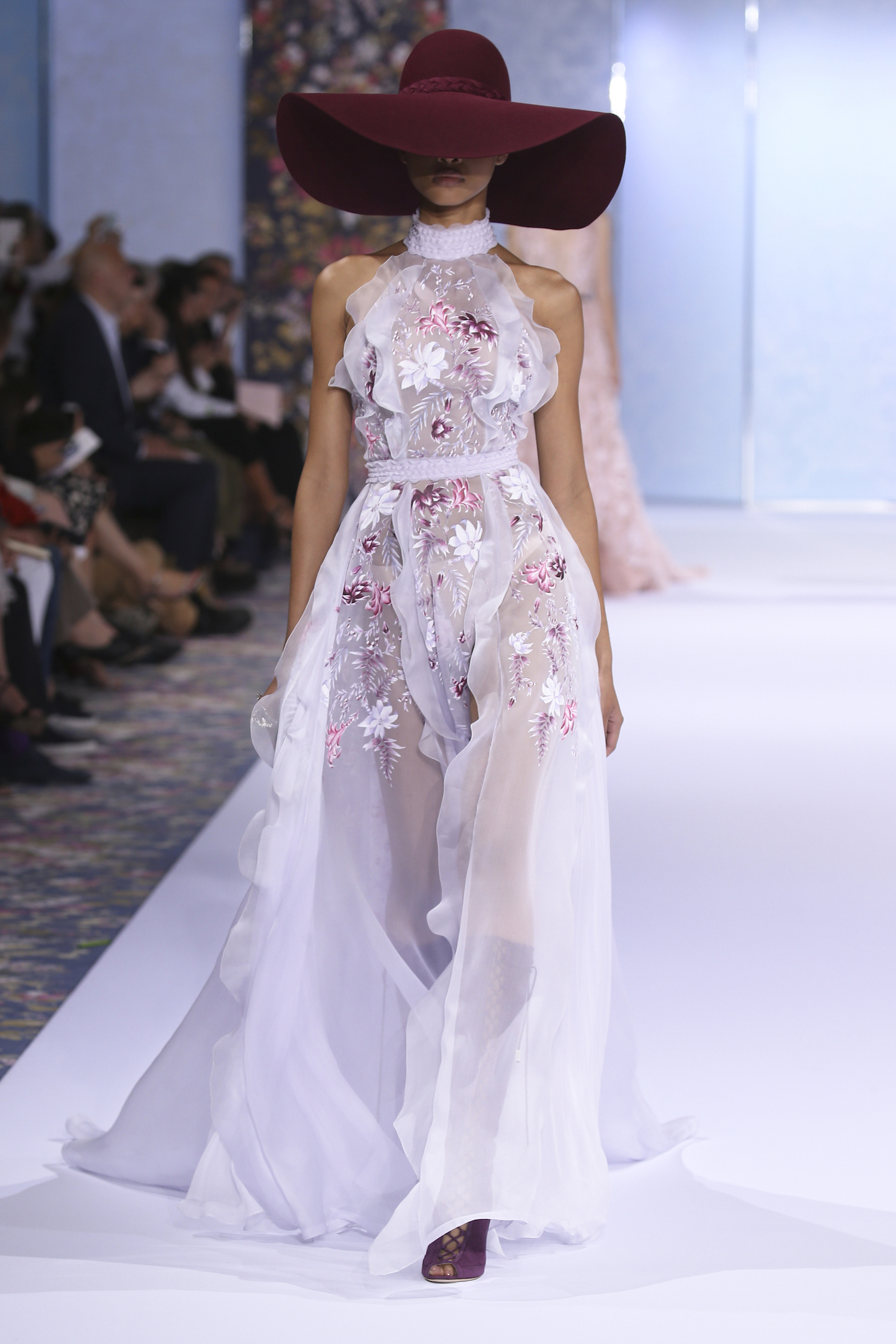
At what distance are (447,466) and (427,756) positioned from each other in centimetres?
29

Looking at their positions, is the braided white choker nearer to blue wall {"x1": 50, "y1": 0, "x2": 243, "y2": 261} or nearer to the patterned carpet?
the patterned carpet

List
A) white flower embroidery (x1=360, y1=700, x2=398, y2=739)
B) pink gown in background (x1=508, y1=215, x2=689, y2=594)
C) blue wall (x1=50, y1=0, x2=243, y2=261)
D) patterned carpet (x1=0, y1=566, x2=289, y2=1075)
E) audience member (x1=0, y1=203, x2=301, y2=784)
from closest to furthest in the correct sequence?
white flower embroidery (x1=360, y1=700, x2=398, y2=739) → patterned carpet (x1=0, y1=566, x2=289, y2=1075) → audience member (x1=0, y1=203, x2=301, y2=784) → pink gown in background (x1=508, y1=215, x2=689, y2=594) → blue wall (x1=50, y1=0, x2=243, y2=261)

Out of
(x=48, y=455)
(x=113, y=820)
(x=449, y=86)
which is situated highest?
(x=449, y=86)

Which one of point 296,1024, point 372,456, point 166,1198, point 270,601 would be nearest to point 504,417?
point 372,456

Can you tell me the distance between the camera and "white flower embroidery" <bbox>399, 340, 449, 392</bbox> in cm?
176

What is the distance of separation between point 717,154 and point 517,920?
9.53 metres

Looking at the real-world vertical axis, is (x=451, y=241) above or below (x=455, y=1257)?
above

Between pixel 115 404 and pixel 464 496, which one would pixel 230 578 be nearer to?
pixel 115 404

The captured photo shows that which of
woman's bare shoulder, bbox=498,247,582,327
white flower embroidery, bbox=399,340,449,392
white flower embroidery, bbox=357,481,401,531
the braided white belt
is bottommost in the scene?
white flower embroidery, bbox=357,481,401,531

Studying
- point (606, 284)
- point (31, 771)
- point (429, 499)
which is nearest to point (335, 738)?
point (429, 499)

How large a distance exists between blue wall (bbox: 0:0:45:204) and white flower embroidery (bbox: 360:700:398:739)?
25.9 ft

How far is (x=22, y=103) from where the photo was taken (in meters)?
9.38

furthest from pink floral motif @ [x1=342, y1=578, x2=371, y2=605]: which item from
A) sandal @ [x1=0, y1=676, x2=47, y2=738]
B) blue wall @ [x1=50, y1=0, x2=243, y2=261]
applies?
blue wall @ [x1=50, y1=0, x2=243, y2=261]

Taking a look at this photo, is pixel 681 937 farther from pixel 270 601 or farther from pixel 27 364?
pixel 270 601
